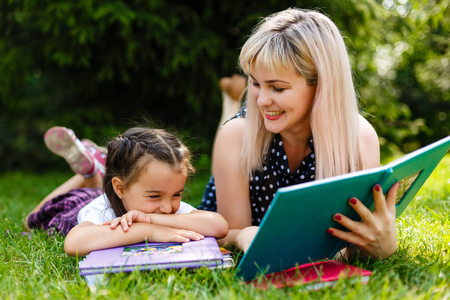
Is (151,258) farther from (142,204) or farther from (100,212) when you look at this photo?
(100,212)

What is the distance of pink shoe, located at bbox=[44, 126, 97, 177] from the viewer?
315 cm

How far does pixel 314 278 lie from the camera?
1.59 metres

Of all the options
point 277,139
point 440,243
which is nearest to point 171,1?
point 277,139

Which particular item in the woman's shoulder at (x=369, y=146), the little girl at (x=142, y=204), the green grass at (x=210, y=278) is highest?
the woman's shoulder at (x=369, y=146)

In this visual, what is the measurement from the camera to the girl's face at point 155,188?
2086 mm

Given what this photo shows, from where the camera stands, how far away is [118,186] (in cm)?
221

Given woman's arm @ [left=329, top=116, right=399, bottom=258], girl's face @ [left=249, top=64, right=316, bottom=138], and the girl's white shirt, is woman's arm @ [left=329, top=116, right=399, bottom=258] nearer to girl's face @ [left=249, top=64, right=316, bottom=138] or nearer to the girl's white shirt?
girl's face @ [left=249, top=64, right=316, bottom=138]

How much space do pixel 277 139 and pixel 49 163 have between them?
554cm

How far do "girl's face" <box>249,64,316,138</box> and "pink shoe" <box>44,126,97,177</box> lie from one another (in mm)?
1538

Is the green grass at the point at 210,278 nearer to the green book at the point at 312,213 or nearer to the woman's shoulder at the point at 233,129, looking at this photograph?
the green book at the point at 312,213

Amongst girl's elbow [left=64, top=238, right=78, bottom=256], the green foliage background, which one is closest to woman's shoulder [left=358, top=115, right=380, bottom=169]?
girl's elbow [left=64, top=238, right=78, bottom=256]

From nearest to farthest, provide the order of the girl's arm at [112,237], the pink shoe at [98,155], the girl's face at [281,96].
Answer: the girl's arm at [112,237]
the girl's face at [281,96]
the pink shoe at [98,155]

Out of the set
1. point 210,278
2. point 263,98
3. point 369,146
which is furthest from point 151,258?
point 369,146

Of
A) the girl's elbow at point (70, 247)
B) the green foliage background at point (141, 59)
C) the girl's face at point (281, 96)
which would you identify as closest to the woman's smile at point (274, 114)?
the girl's face at point (281, 96)
